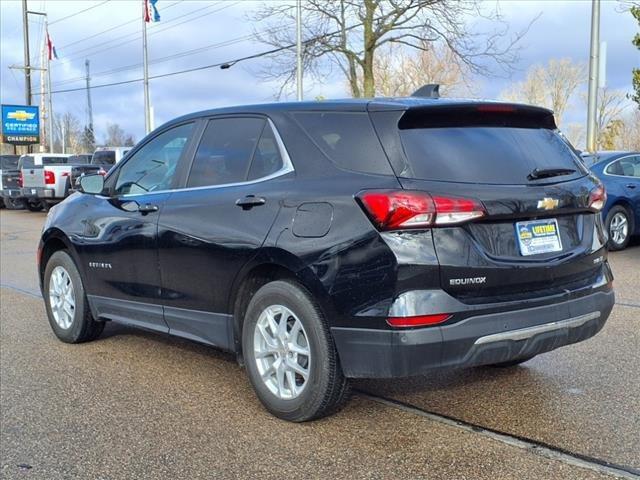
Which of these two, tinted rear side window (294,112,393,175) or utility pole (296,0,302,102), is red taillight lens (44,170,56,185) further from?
tinted rear side window (294,112,393,175)

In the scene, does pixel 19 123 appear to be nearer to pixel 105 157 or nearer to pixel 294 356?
pixel 105 157

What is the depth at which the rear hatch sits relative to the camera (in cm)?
344

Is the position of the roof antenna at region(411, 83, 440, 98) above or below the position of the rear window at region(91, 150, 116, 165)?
below

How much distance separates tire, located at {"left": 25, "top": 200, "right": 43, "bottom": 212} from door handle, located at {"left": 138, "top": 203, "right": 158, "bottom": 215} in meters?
21.5

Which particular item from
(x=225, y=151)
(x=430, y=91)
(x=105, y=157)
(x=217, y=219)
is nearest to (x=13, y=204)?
(x=105, y=157)

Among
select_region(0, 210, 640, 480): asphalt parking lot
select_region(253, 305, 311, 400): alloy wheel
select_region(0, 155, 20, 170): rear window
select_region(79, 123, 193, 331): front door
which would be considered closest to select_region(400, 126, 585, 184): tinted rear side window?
select_region(253, 305, 311, 400): alloy wheel

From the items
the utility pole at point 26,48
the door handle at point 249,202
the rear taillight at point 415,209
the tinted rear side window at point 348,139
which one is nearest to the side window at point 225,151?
the door handle at point 249,202

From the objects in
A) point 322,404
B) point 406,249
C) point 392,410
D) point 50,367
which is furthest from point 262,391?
point 50,367

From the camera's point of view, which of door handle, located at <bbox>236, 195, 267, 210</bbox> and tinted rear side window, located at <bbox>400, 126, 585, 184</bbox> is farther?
door handle, located at <bbox>236, 195, 267, 210</bbox>

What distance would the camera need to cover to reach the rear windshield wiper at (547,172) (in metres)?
3.81

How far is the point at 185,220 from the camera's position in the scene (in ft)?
14.7

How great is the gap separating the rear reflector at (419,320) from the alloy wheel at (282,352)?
0.58 meters

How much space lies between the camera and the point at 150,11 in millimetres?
31266

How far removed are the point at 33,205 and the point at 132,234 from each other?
22.0 m
